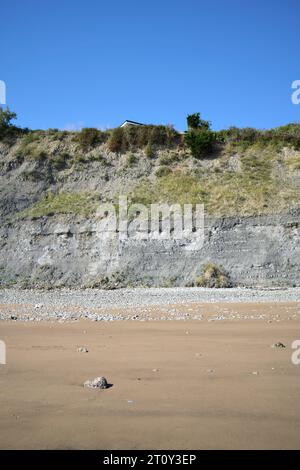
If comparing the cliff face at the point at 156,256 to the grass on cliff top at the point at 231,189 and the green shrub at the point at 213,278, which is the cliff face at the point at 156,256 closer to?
the green shrub at the point at 213,278

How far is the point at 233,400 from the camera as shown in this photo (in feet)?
14.7

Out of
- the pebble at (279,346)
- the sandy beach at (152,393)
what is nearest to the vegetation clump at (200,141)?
the sandy beach at (152,393)

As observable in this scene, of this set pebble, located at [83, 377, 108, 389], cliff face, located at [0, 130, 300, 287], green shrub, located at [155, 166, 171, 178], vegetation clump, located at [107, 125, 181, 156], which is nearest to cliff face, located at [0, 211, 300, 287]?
cliff face, located at [0, 130, 300, 287]

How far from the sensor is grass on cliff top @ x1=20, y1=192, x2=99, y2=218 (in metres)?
33.7

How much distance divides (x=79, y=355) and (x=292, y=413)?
3651mm

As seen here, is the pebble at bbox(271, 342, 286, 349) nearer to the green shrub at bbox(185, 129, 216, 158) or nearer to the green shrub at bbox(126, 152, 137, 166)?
the green shrub at bbox(126, 152, 137, 166)

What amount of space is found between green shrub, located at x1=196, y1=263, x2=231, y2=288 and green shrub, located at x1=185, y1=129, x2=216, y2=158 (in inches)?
567

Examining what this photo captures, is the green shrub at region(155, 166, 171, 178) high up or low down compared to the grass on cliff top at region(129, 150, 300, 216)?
up

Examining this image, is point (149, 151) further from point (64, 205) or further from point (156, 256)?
point (156, 256)

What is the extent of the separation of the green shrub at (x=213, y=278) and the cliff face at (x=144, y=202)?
1.76ft

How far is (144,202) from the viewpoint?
110ft

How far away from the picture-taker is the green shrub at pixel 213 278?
25703mm

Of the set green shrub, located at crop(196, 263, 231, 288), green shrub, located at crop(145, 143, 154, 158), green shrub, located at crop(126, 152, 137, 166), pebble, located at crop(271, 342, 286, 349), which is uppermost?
green shrub, located at crop(145, 143, 154, 158)
